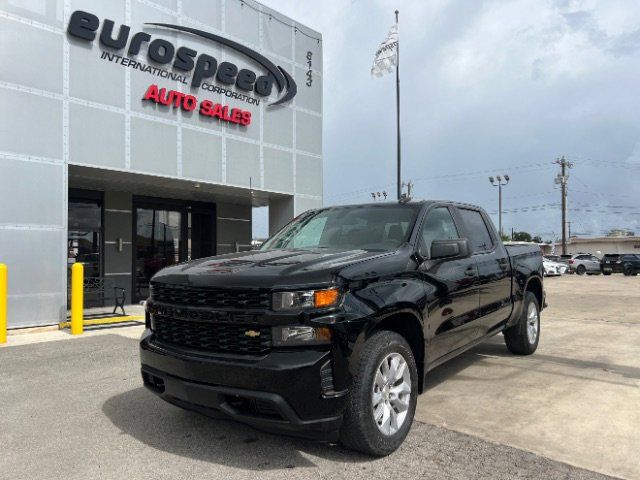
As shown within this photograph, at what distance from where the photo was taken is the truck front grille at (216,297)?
312 cm

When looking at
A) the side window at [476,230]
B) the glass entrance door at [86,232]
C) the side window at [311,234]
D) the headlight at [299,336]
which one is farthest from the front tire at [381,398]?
the glass entrance door at [86,232]

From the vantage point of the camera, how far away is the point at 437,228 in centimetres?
458

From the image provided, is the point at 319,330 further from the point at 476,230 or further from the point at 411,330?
the point at 476,230

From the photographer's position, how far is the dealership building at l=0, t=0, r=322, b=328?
8.93 metres

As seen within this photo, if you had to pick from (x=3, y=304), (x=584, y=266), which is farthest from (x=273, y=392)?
(x=584, y=266)

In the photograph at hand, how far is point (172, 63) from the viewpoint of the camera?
11.2 metres

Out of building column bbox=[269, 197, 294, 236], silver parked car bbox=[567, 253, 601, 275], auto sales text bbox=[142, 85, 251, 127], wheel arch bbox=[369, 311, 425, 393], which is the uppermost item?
auto sales text bbox=[142, 85, 251, 127]

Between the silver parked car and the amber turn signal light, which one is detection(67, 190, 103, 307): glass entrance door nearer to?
the amber turn signal light

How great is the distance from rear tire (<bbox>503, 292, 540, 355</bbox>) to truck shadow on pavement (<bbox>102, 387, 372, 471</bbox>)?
11.6 ft

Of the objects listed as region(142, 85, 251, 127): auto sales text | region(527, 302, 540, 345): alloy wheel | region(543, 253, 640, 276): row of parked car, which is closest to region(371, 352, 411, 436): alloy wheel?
region(527, 302, 540, 345): alloy wheel

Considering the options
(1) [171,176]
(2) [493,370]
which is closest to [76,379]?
(2) [493,370]

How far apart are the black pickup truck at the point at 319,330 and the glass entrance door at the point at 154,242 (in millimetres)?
10388

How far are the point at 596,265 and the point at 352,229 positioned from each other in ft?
129

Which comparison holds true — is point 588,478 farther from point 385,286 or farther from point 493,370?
point 493,370
